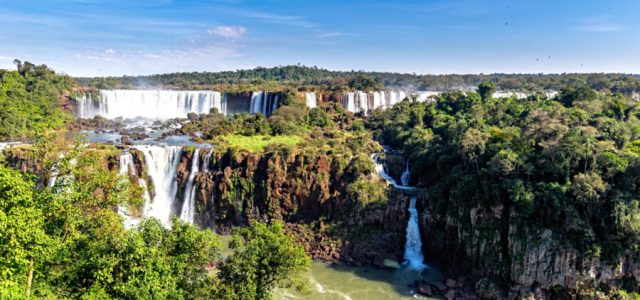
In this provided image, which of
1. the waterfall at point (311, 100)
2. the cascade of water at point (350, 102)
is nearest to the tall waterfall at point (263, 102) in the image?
the waterfall at point (311, 100)

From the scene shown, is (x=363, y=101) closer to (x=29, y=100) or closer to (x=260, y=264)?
(x=29, y=100)

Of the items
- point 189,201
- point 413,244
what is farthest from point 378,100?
point 413,244

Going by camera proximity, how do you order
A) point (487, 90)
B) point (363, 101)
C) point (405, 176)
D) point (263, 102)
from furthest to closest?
point (363, 101), point (263, 102), point (487, 90), point (405, 176)

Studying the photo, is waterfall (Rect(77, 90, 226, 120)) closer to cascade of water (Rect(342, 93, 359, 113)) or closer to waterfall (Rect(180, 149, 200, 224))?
cascade of water (Rect(342, 93, 359, 113))

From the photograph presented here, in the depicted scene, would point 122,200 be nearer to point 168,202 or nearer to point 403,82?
point 168,202

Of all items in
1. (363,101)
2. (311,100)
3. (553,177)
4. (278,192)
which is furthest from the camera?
(363,101)

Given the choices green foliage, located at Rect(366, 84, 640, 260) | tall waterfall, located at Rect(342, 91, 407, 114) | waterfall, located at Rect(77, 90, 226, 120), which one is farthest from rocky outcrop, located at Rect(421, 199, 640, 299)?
waterfall, located at Rect(77, 90, 226, 120)
